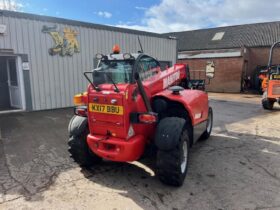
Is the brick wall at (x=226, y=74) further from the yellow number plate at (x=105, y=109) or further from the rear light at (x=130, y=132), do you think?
the yellow number plate at (x=105, y=109)

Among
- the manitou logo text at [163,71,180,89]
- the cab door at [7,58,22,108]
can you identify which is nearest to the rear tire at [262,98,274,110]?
Result: the manitou logo text at [163,71,180,89]

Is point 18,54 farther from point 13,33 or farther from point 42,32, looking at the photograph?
point 42,32

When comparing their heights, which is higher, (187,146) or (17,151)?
(187,146)

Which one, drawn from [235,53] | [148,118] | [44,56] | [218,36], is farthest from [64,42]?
[218,36]

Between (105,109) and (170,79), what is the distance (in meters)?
1.84

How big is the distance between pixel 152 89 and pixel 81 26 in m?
7.12

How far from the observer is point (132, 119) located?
11.0 feet

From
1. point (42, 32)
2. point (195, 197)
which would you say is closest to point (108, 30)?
point (42, 32)

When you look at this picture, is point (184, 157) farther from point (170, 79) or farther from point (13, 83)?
point (13, 83)

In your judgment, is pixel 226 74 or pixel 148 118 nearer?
pixel 148 118

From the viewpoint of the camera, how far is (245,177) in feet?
12.3

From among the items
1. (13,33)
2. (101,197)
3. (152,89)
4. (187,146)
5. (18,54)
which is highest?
(13,33)

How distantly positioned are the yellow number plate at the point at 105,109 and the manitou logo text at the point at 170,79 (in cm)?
142

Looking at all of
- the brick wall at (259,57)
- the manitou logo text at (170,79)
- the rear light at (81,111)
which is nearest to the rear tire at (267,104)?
the manitou logo text at (170,79)
